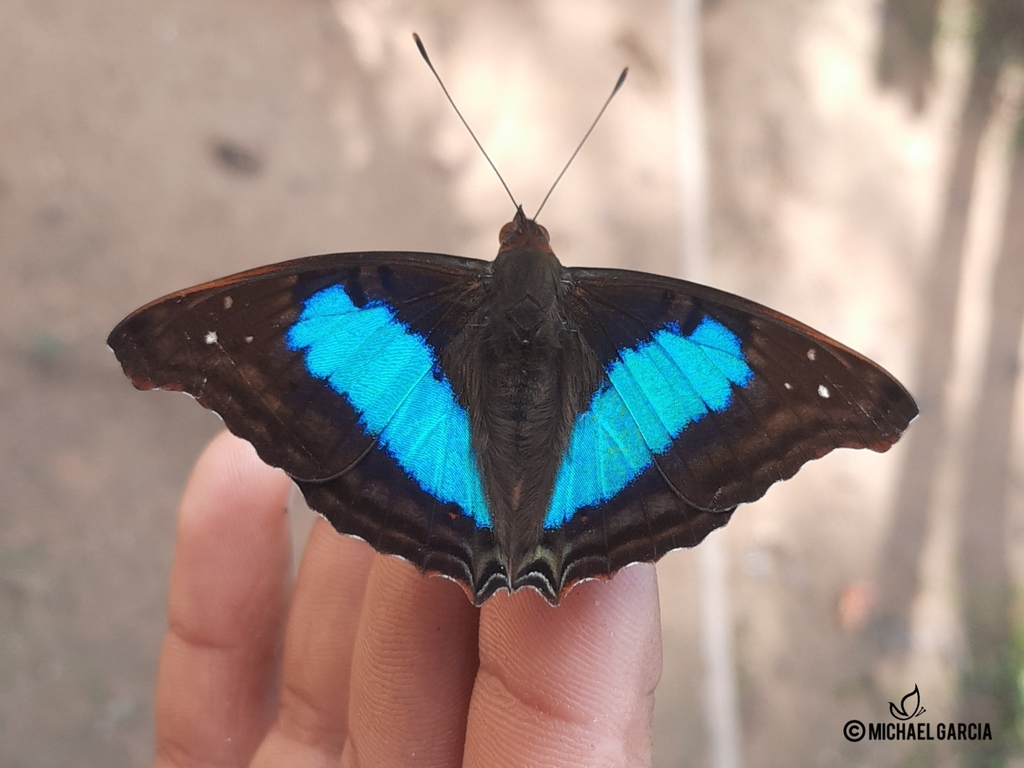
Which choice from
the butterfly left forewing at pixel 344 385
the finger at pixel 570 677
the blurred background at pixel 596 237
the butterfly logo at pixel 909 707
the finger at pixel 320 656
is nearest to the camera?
the butterfly left forewing at pixel 344 385

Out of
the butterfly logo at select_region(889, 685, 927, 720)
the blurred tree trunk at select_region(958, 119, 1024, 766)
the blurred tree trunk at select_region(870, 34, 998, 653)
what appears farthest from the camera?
the blurred tree trunk at select_region(870, 34, 998, 653)

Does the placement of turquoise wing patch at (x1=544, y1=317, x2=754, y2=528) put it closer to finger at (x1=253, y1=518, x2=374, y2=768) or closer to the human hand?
the human hand

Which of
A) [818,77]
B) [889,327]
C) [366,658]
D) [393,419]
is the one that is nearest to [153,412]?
[366,658]

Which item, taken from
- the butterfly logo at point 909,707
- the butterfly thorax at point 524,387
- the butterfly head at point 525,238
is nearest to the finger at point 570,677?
the butterfly thorax at point 524,387

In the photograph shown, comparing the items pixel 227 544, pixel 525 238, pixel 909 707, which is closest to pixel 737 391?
pixel 525 238

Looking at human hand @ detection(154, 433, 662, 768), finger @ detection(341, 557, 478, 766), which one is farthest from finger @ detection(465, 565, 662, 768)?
finger @ detection(341, 557, 478, 766)

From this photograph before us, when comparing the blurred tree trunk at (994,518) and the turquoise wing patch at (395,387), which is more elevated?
the blurred tree trunk at (994,518)

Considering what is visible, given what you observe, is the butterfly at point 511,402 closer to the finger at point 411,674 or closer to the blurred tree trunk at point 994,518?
the finger at point 411,674

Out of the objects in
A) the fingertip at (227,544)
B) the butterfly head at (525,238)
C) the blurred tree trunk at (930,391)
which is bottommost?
the fingertip at (227,544)
